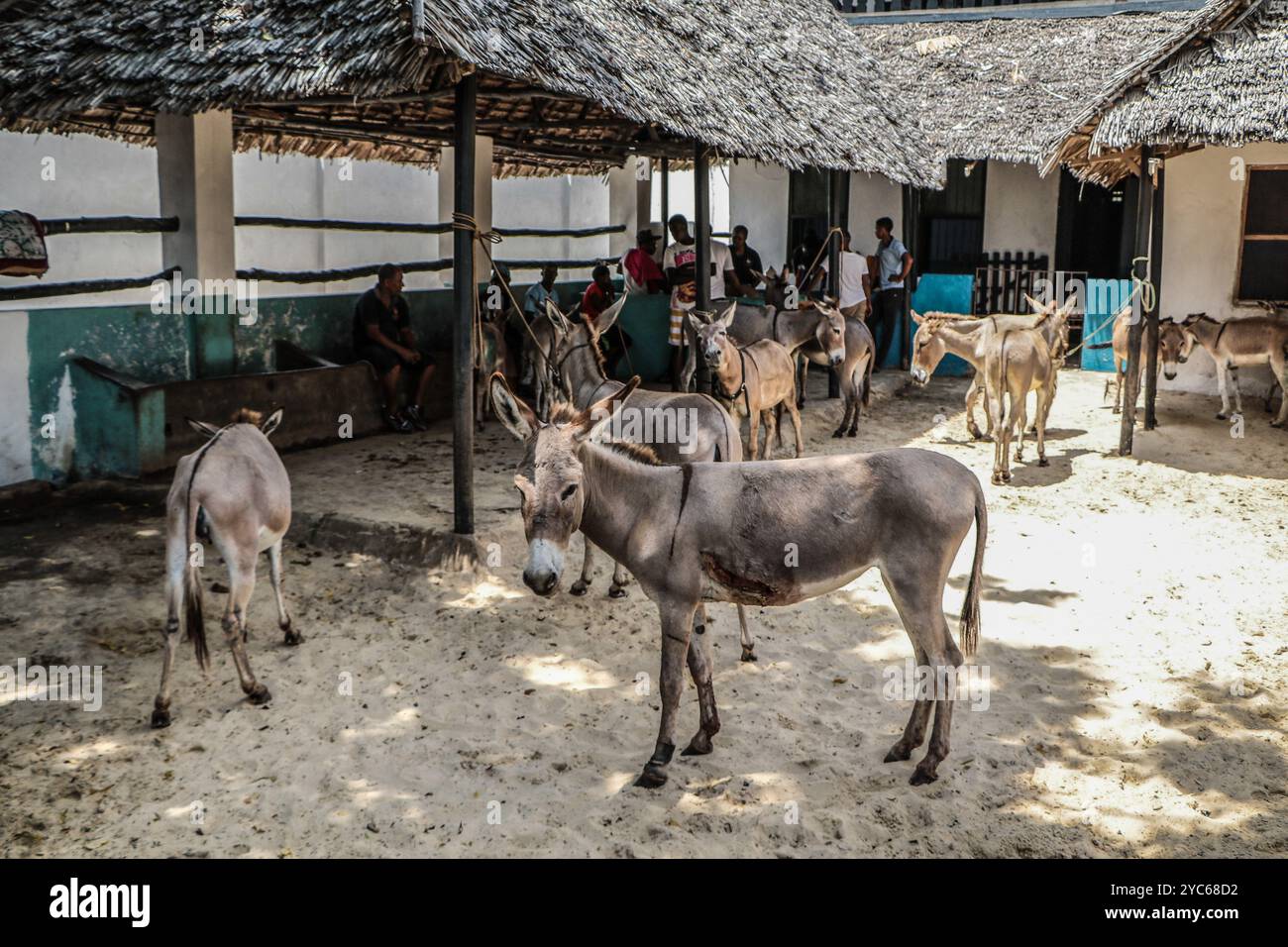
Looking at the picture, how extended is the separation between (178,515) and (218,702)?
102 cm

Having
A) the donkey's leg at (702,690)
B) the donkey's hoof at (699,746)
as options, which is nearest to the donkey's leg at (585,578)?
the donkey's leg at (702,690)

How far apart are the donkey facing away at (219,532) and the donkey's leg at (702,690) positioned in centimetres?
225

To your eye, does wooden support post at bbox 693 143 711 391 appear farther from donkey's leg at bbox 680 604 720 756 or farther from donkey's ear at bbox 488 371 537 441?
donkey's ear at bbox 488 371 537 441

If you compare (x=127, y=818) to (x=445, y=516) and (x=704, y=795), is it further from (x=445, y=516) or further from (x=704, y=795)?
(x=445, y=516)

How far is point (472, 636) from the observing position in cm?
693

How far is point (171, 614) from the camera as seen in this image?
5.73 m

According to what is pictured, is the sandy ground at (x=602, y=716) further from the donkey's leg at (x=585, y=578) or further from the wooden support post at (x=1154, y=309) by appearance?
the wooden support post at (x=1154, y=309)

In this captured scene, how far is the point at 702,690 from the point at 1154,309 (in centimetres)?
960

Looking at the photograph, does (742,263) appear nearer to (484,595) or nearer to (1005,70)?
(1005,70)

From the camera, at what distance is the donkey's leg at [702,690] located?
216 inches

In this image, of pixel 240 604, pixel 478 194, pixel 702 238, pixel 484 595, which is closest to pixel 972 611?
pixel 484 595
